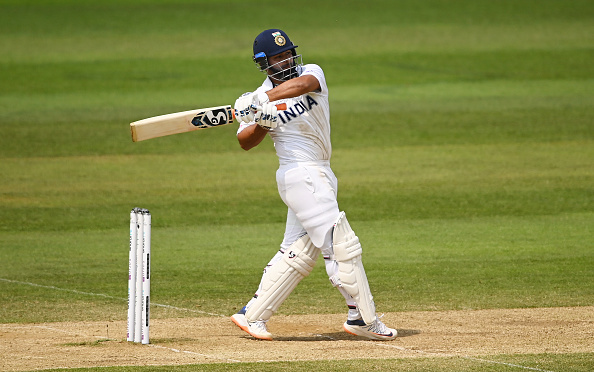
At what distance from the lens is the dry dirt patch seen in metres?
5.54

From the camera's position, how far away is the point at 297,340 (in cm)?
614

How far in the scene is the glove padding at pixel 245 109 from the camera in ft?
18.9

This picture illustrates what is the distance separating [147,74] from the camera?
72.1 ft

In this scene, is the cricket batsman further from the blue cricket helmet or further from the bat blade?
the bat blade

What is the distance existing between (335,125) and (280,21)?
925 cm

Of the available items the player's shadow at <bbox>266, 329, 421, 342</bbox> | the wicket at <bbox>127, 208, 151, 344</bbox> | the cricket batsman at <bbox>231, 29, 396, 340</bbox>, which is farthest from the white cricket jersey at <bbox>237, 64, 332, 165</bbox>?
the player's shadow at <bbox>266, 329, 421, 342</bbox>

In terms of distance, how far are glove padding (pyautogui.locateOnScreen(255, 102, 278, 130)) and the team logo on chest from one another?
145mm

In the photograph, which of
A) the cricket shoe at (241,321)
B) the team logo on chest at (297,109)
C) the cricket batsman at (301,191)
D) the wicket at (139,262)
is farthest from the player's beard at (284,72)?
the cricket shoe at (241,321)

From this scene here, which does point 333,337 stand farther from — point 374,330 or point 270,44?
Result: point 270,44

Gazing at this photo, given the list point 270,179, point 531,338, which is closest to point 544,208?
point 270,179

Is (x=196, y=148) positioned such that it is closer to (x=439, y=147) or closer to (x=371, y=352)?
(x=439, y=147)

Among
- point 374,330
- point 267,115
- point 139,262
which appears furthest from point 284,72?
point 374,330

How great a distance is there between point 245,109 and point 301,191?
625 mm

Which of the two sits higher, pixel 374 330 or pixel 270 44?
pixel 270 44
